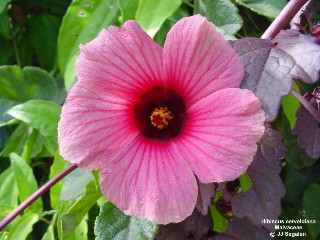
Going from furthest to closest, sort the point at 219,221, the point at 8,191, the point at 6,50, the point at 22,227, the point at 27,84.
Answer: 1. the point at 6,50
2. the point at 27,84
3. the point at 8,191
4. the point at 22,227
5. the point at 219,221

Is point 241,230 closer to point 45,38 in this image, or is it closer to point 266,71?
point 266,71

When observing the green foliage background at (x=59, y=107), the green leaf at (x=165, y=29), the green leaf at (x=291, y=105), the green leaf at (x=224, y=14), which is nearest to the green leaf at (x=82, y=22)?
the green foliage background at (x=59, y=107)

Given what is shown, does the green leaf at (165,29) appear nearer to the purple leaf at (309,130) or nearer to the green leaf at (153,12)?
the green leaf at (153,12)

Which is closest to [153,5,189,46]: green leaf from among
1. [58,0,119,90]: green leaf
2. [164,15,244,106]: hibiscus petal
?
[58,0,119,90]: green leaf

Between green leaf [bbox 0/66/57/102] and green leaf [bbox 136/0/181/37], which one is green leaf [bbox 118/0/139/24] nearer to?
green leaf [bbox 136/0/181/37]

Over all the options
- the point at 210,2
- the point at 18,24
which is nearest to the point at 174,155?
the point at 210,2

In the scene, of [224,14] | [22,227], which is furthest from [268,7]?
[22,227]
